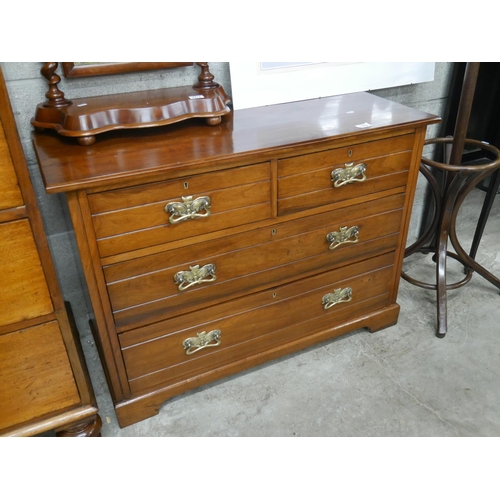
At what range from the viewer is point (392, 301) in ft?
6.90

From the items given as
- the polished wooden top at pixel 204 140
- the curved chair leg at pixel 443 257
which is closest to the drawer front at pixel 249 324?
the curved chair leg at pixel 443 257

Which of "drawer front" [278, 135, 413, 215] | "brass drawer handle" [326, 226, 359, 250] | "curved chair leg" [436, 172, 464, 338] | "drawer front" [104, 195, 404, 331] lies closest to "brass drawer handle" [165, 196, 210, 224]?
"drawer front" [104, 195, 404, 331]

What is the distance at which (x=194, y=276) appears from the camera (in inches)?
60.8

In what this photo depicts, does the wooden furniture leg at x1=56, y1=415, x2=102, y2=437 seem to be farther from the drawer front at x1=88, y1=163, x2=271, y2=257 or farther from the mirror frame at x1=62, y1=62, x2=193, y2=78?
the mirror frame at x1=62, y1=62, x2=193, y2=78

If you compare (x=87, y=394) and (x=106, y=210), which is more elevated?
(x=106, y=210)

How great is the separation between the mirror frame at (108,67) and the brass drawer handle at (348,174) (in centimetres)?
69

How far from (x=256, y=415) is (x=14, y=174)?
1157mm

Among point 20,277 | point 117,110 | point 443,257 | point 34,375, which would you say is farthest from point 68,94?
point 443,257

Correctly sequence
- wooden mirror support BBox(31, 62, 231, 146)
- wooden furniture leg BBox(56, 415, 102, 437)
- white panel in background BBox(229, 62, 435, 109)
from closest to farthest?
wooden mirror support BBox(31, 62, 231, 146) < wooden furniture leg BBox(56, 415, 102, 437) < white panel in background BBox(229, 62, 435, 109)

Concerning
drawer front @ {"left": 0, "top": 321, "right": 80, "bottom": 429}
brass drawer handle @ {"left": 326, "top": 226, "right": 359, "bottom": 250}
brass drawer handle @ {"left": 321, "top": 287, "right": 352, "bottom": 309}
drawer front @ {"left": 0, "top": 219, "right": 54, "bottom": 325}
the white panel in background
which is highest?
the white panel in background

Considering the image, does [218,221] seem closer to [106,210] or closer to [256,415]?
[106,210]

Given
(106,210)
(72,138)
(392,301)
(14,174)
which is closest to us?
(14,174)

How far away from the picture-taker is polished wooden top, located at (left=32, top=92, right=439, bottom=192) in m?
1.30
